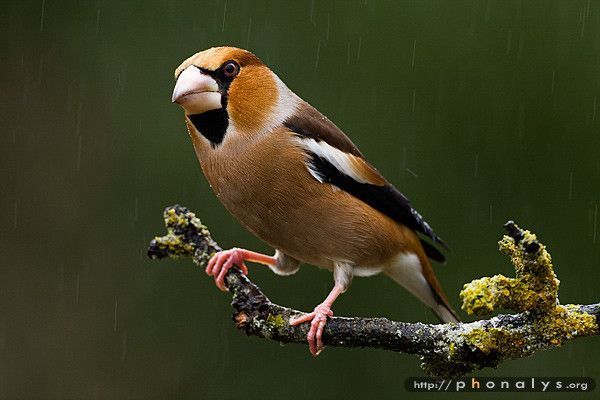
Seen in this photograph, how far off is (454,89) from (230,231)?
1430 millimetres

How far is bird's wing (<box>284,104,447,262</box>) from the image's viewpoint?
338 centimetres

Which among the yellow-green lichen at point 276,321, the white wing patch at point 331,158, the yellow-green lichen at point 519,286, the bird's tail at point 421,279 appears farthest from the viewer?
the bird's tail at point 421,279

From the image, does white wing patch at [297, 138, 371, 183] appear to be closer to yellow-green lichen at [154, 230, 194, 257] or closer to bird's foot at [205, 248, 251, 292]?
bird's foot at [205, 248, 251, 292]

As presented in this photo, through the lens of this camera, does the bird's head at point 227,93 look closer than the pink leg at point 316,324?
No

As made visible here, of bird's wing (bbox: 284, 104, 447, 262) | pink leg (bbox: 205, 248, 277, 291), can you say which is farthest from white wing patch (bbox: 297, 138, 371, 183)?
pink leg (bbox: 205, 248, 277, 291)

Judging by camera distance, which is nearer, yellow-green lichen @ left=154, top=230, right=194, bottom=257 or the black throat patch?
yellow-green lichen @ left=154, top=230, right=194, bottom=257

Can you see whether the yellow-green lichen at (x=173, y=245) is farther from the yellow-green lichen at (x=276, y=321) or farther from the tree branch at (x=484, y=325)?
the yellow-green lichen at (x=276, y=321)

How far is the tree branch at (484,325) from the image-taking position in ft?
8.17

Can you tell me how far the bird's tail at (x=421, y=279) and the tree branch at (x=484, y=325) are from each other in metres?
0.87

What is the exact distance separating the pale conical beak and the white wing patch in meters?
0.39

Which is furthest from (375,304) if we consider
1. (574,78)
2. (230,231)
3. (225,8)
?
(225,8)

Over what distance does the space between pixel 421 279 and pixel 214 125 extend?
119cm

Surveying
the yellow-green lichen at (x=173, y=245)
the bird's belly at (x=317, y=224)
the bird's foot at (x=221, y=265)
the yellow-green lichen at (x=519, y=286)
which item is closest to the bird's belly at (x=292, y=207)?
the bird's belly at (x=317, y=224)

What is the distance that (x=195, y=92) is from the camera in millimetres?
2986
